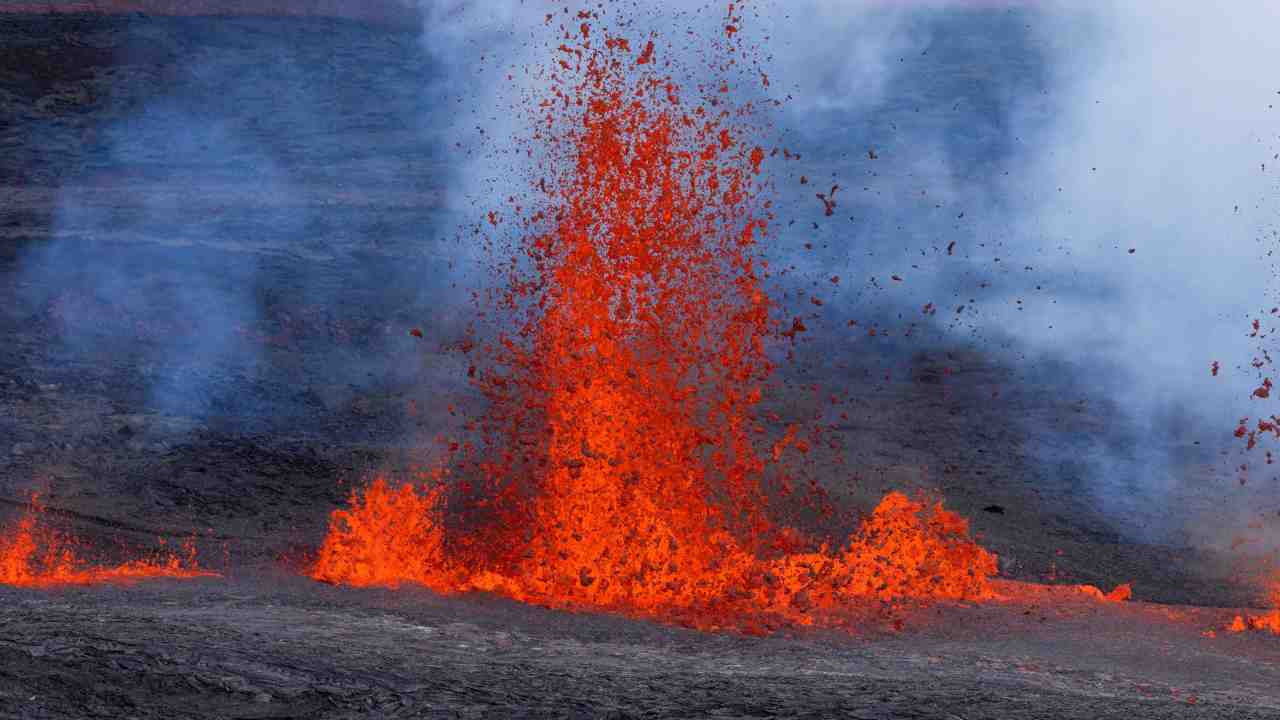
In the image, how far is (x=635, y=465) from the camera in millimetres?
9797

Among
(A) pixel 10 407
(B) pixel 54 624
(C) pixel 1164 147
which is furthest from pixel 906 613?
(C) pixel 1164 147

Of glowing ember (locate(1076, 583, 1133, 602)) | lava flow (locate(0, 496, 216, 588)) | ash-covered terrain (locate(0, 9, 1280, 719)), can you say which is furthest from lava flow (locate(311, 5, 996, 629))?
lava flow (locate(0, 496, 216, 588))

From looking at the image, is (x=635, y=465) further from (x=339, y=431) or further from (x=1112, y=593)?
(x=339, y=431)

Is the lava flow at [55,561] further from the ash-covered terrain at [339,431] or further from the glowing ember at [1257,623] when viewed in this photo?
the glowing ember at [1257,623]

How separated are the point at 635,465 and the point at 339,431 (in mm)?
4335

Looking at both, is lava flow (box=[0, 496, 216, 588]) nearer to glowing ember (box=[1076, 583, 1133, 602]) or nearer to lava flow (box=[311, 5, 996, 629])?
lava flow (box=[311, 5, 996, 629])

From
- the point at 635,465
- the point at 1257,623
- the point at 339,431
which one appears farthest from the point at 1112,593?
the point at 339,431

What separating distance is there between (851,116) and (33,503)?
49.2ft

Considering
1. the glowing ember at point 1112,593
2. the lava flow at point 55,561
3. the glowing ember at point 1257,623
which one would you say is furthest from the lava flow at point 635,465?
the glowing ember at point 1257,623

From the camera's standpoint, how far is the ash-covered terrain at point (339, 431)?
5.46 meters

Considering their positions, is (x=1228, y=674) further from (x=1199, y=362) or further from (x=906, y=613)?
(x=1199, y=362)

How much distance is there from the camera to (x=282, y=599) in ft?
23.6

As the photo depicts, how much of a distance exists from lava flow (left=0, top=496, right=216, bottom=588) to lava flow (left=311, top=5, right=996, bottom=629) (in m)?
1.07

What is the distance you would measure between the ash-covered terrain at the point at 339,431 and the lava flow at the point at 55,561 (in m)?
0.30
